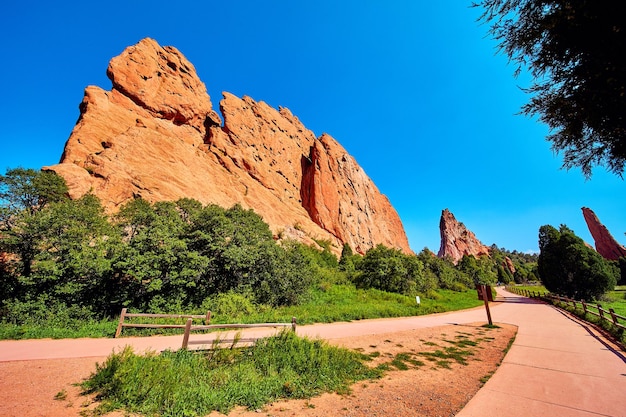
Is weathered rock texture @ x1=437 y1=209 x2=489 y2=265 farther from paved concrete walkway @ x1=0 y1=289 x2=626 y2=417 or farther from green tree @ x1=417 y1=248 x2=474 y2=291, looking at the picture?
paved concrete walkway @ x1=0 y1=289 x2=626 y2=417

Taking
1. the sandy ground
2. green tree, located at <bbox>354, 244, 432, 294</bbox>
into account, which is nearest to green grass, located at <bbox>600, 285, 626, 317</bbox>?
green tree, located at <bbox>354, 244, 432, 294</bbox>

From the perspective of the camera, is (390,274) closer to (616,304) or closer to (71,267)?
(616,304)

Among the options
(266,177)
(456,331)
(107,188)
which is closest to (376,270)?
(456,331)

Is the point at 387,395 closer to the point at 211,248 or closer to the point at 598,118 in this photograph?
the point at 598,118

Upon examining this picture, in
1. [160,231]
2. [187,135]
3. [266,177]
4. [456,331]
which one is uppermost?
[187,135]

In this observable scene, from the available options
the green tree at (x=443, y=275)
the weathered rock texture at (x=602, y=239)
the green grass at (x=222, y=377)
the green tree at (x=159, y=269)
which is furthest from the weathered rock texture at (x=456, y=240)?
the green grass at (x=222, y=377)

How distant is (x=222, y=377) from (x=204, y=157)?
48.9 meters

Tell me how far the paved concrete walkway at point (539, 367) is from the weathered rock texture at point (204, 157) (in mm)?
25955

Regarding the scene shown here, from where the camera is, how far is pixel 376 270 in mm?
28719

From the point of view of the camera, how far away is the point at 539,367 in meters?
6.62

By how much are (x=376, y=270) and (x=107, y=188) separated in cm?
3331

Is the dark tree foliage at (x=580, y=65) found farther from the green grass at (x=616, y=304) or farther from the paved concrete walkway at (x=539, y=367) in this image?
the green grass at (x=616, y=304)

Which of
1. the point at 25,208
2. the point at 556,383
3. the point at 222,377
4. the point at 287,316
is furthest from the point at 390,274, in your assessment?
the point at 25,208

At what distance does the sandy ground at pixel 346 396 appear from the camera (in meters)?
4.56
